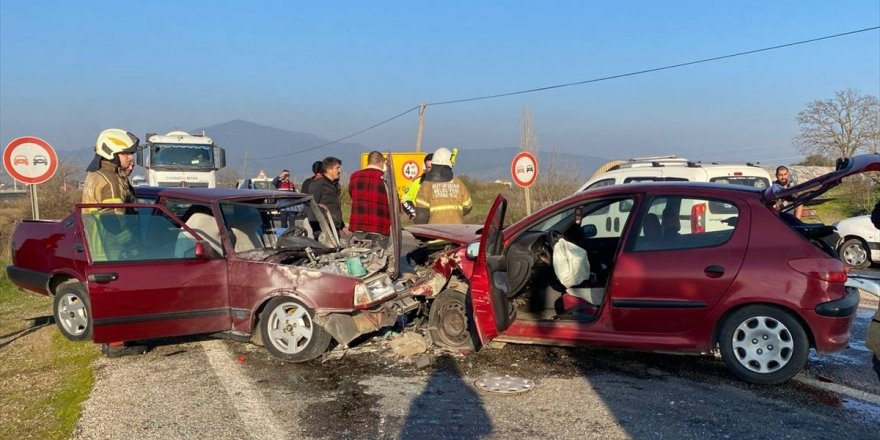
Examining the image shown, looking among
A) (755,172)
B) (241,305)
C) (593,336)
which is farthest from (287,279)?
(755,172)

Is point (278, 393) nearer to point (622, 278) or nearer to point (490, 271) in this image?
point (490, 271)

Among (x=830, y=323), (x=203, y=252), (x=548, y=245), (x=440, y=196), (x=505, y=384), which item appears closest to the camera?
(x=830, y=323)

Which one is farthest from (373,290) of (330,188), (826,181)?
(826,181)

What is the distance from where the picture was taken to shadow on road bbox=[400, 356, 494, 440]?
13.9 feet

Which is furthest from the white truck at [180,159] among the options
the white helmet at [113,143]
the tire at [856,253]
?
the tire at [856,253]

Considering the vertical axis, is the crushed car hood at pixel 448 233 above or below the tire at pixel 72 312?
above

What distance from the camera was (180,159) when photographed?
21.4 meters

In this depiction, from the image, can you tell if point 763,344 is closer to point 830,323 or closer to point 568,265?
point 830,323

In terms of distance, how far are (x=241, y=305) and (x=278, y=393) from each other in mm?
1201

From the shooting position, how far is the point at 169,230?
6207 millimetres

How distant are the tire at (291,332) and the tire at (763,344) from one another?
10.9ft

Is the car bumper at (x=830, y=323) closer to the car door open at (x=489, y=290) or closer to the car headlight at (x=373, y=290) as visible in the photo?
the car door open at (x=489, y=290)

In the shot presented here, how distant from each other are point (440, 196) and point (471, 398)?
12.2 ft

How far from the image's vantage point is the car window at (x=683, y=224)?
17.3 feet
